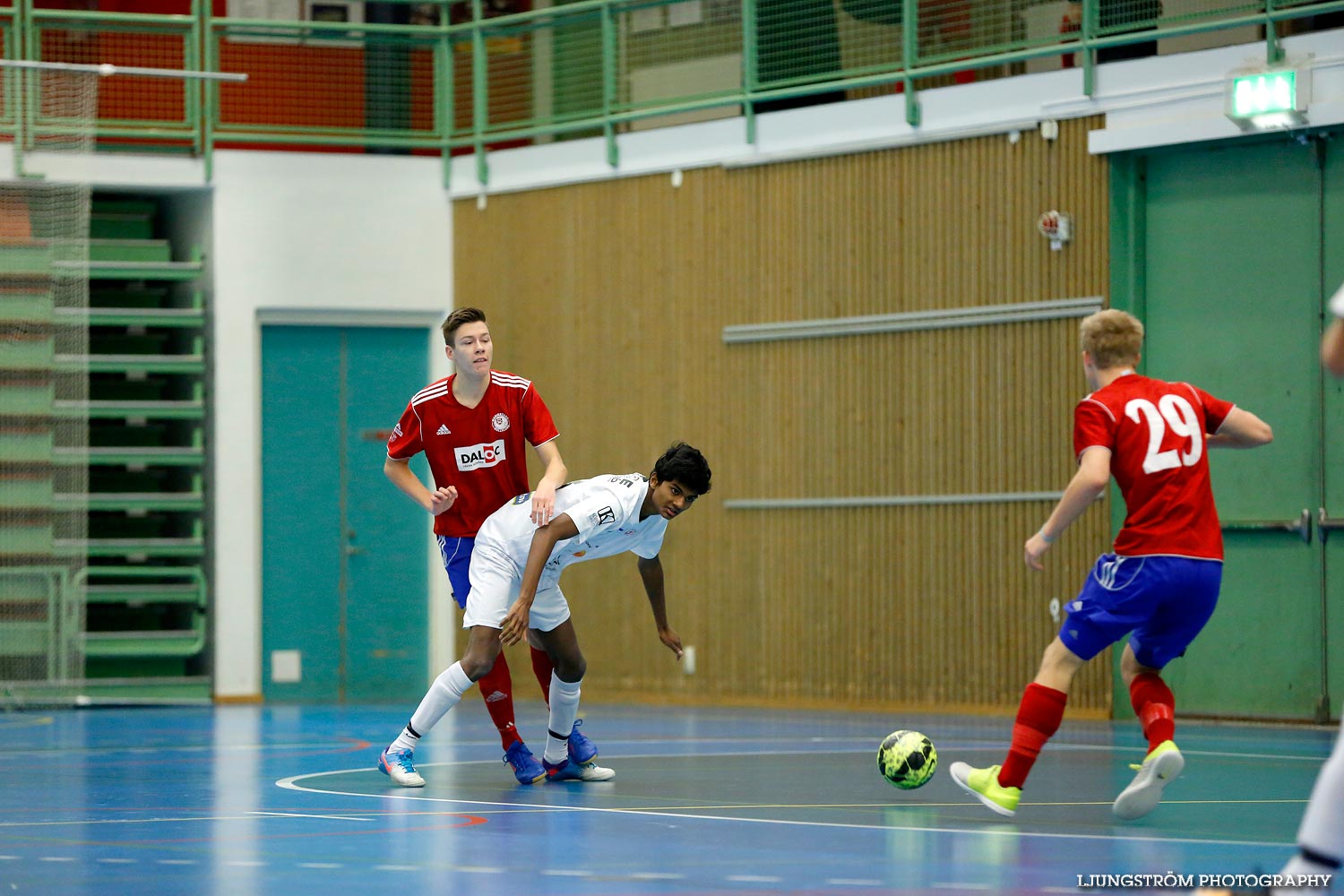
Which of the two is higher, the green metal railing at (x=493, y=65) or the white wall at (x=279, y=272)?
the green metal railing at (x=493, y=65)

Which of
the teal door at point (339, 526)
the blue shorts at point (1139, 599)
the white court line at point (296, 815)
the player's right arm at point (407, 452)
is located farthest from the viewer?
the teal door at point (339, 526)

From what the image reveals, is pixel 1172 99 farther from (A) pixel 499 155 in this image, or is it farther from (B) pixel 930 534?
(A) pixel 499 155

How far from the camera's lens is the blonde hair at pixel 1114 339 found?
666cm

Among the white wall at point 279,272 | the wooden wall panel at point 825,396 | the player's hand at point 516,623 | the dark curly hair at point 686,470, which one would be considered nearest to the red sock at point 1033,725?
the dark curly hair at point 686,470

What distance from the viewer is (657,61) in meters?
15.8

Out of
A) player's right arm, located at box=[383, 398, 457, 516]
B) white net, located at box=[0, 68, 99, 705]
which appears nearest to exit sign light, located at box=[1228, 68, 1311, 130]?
player's right arm, located at box=[383, 398, 457, 516]

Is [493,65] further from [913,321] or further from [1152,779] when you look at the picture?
[1152,779]

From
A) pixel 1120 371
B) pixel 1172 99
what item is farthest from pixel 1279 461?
pixel 1120 371

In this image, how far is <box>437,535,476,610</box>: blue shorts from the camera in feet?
28.1

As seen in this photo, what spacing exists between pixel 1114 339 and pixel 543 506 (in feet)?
8.50

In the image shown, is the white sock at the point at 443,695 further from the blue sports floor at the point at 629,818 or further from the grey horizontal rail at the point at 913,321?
the grey horizontal rail at the point at 913,321

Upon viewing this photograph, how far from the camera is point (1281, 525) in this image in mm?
12453

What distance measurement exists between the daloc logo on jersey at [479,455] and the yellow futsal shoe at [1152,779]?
3.45 metres

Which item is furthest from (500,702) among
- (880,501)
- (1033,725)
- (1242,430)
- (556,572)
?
(880,501)
